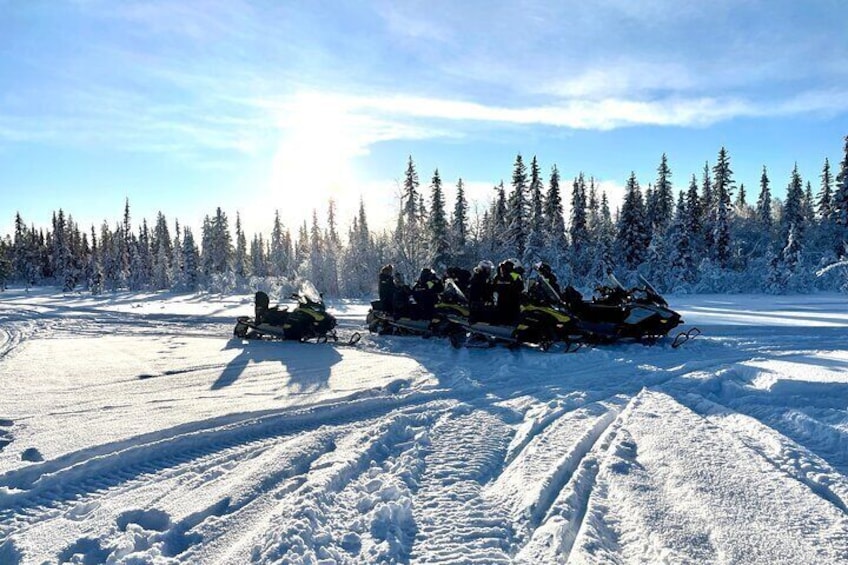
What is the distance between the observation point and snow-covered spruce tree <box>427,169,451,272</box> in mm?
37969

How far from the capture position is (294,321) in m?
12.0

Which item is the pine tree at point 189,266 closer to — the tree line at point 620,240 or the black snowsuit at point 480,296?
the tree line at point 620,240

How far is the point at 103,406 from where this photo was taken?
6.04 metres

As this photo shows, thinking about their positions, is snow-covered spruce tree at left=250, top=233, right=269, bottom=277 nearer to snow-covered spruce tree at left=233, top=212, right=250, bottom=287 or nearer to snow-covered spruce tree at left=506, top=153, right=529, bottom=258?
snow-covered spruce tree at left=233, top=212, right=250, bottom=287

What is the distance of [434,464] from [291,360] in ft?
18.6

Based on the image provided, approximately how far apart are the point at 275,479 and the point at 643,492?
8.46 ft

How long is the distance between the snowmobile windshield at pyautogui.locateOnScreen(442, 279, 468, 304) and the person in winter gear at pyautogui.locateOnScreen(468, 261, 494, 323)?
742 millimetres

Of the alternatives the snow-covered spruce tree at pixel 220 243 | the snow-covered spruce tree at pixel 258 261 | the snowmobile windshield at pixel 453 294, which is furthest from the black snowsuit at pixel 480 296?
the snow-covered spruce tree at pixel 258 261

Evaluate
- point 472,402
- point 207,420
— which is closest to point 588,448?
point 472,402

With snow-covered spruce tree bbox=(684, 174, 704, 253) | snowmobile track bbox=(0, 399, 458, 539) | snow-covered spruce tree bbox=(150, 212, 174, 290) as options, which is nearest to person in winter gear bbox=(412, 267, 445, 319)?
snowmobile track bbox=(0, 399, 458, 539)

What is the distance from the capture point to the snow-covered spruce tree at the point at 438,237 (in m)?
38.0

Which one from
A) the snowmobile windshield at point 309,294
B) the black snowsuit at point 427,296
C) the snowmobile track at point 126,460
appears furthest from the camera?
the snowmobile windshield at point 309,294

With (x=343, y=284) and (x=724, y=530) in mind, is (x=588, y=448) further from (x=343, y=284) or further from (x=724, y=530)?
(x=343, y=284)

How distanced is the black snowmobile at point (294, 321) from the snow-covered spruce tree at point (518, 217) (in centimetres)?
2971
